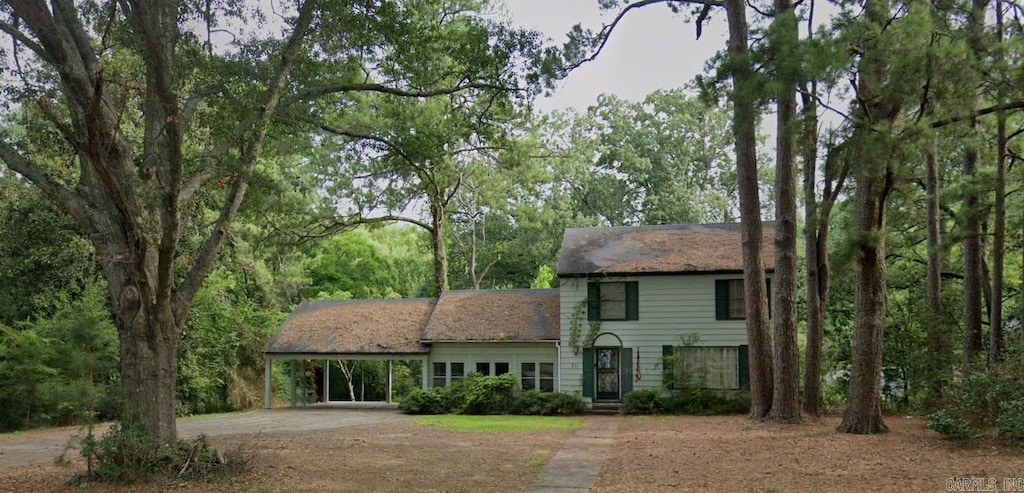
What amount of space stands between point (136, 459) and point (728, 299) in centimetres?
1711

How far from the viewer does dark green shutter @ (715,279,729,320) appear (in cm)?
2266

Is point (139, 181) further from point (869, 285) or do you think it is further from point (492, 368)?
point (492, 368)

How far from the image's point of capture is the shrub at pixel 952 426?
456 inches

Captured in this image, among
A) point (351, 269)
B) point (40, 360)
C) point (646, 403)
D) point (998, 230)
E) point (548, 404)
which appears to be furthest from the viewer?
point (351, 269)

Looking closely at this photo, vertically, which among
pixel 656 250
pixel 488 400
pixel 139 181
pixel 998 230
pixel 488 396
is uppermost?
pixel 139 181

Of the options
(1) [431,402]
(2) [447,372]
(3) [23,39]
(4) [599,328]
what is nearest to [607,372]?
(4) [599,328]

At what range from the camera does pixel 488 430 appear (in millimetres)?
16656

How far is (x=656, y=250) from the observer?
24.1 metres

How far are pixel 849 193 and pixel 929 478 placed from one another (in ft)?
46.6

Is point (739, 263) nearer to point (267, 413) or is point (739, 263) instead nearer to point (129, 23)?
point (267, 413)

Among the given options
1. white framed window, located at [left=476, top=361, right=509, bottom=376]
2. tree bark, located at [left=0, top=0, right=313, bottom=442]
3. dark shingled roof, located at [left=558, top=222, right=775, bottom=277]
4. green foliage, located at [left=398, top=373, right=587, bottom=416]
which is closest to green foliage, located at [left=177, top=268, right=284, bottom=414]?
green foliage, located at [left=398, top=373, right=587, bottom=416]

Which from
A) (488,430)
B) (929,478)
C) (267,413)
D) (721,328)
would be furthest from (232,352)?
(929,478)

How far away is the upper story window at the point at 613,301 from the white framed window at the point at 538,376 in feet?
7.22

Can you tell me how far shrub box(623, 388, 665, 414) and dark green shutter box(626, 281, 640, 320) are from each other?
2.43m
